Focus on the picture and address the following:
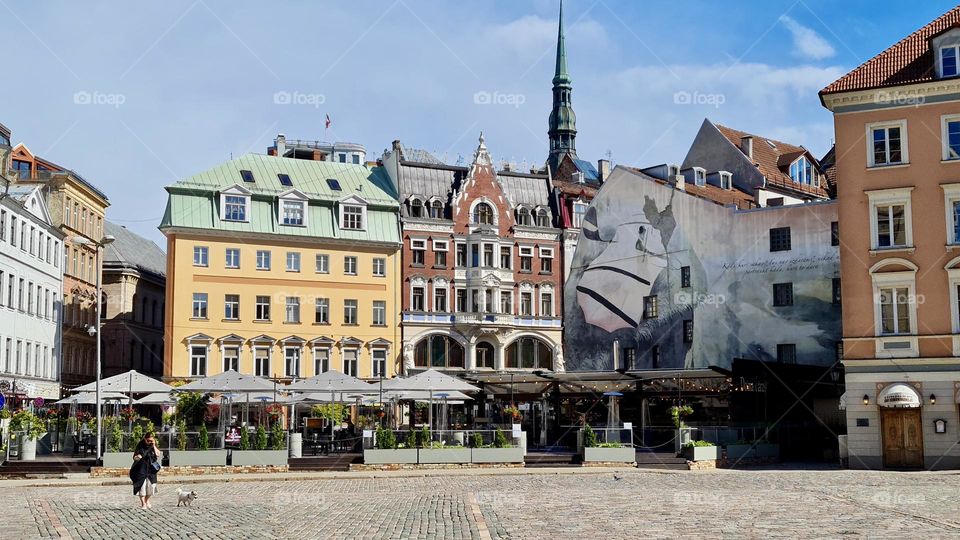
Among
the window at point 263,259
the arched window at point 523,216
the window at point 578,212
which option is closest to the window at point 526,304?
the arched window at point 523,216

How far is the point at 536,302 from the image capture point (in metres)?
76.4

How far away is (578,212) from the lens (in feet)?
261

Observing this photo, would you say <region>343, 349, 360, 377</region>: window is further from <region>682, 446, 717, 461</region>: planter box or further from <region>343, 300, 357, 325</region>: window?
<region>682, 446, 717, 461</region>: planter box

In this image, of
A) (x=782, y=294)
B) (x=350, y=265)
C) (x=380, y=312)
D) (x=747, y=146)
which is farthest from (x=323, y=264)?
(x=747, y=146)

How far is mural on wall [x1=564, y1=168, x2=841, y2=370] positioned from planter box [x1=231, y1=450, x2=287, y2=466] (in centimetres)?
2416

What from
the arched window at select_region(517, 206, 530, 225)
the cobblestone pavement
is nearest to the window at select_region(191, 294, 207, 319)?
the arched window at select_region(517, 206, 530, 225)

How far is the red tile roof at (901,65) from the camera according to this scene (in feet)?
138

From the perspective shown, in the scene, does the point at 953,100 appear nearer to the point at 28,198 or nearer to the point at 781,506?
the point at 781,506

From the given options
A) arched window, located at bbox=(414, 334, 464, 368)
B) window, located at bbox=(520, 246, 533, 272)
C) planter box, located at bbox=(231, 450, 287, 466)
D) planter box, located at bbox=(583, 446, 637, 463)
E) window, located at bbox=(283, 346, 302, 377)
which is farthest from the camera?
window, located at bbox=(520, 246, 533, 272)

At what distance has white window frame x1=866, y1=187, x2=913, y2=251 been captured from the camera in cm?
4156

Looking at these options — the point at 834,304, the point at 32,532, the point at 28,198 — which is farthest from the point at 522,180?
the point at 32,532

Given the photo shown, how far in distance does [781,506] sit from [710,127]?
182ft

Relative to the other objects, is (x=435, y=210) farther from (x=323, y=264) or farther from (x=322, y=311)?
(x=322, y=311)

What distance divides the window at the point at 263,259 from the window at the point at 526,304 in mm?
16304
